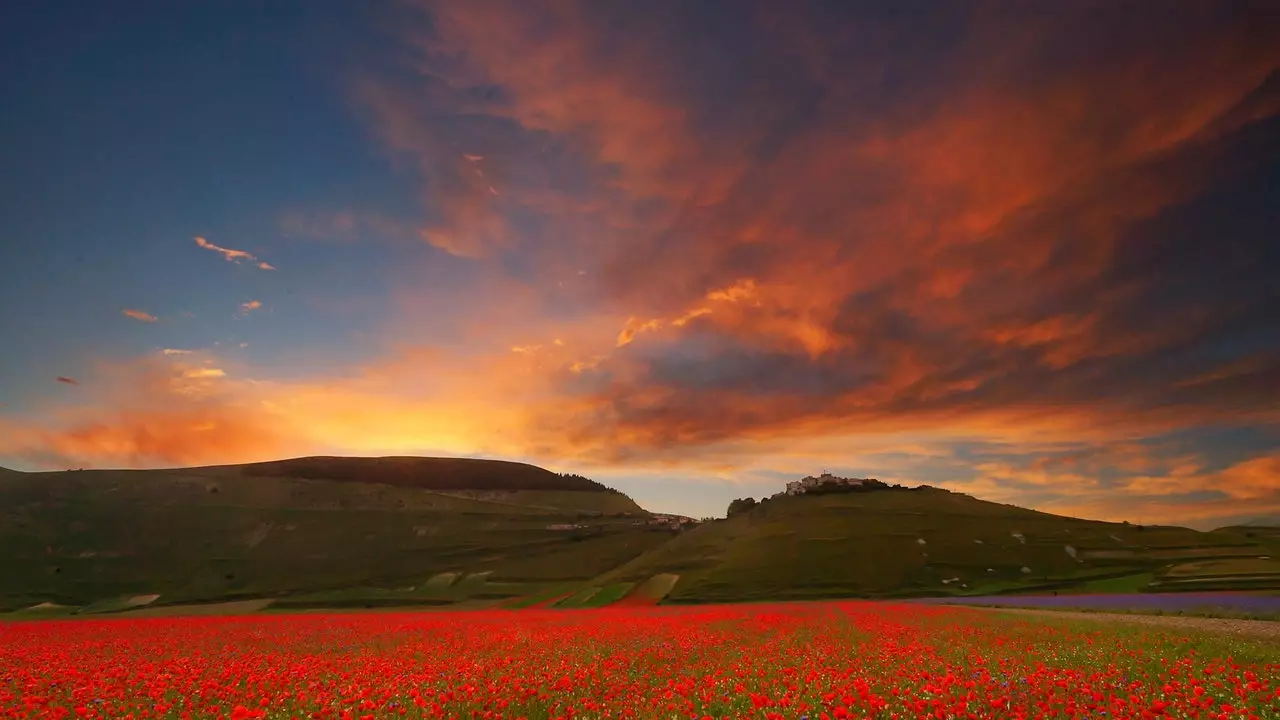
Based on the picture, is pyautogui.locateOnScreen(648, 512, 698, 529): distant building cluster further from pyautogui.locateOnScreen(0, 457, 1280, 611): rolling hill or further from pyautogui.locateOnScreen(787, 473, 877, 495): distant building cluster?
pyautogui.locateOnScreen(787, 473, 877, 495): distant building cluster

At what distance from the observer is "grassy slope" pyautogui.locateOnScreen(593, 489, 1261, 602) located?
256 ft

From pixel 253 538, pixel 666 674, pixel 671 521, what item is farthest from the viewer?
pixel 671 521

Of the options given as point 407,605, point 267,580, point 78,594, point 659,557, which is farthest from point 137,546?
point 659,557

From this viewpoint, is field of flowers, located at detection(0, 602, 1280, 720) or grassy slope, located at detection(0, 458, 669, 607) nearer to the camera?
field of flowers, located at detection(0, 602, 1280, 720)

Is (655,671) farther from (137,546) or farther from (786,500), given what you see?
(137,546)

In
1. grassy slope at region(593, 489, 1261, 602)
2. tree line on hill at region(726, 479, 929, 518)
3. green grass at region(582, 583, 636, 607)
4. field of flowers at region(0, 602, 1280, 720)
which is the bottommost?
green grass at region(582, 583, 636, 607)

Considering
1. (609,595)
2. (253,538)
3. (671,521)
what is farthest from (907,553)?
(253,538)

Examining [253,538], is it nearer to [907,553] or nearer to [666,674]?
[907,553]

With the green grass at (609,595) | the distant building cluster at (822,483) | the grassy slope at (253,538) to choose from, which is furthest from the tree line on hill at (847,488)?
the green grass at (609,595)

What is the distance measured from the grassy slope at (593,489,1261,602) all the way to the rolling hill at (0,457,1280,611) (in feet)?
1.34

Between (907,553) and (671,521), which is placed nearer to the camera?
(907,553)

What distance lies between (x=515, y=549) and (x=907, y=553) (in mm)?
77023

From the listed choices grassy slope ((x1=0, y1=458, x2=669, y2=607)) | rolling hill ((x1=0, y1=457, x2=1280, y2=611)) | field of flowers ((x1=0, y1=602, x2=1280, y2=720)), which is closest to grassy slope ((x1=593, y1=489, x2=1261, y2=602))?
rolling hill ((x1=0, y1=457, x2=1280, y2=611))

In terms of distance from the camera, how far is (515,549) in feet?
433
